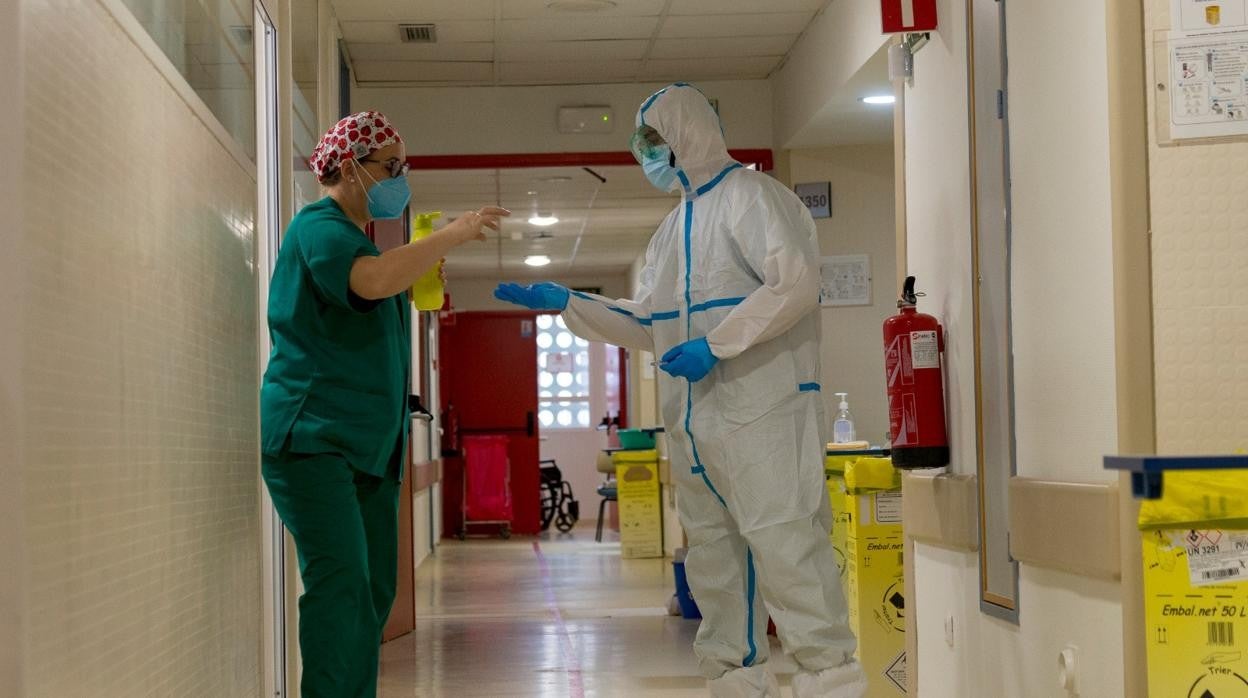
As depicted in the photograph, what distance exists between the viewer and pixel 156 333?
8.26 feet

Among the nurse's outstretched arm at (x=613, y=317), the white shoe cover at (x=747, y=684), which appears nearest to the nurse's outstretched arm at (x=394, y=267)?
the nurse's outstretched arm at (x=613, y=317)

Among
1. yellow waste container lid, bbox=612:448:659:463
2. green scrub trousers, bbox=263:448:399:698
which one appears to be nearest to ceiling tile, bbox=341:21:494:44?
green scrub trousers, bbox=263:448:399:698

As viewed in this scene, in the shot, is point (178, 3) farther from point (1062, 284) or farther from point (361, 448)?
point (1062, 284)

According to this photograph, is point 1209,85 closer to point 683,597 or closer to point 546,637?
point 546,637

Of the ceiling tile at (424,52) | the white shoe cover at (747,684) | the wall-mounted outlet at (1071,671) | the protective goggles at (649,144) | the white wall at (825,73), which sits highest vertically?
the ceiling tile at (424,52)

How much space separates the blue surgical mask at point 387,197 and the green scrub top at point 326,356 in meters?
0.16

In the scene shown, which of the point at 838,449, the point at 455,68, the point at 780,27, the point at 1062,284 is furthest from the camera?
the point at 455,68

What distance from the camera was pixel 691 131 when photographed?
3773 millimetres

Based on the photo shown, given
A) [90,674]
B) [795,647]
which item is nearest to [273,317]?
[90,674]

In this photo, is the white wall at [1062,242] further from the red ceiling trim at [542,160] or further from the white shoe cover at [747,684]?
the red ceiling trim at [542,160]

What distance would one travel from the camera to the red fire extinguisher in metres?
3.56

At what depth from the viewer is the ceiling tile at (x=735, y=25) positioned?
20.6 ft

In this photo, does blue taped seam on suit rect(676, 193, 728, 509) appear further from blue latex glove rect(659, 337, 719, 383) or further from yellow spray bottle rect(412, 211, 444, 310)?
yellow spray bottle rect(412, 211, 444, 310)

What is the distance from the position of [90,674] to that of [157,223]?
2.82 feet
